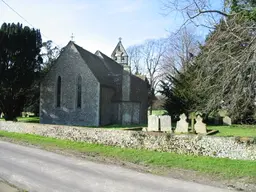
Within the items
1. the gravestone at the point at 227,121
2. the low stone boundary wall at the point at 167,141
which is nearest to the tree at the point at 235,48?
the low stone boundary wall at the point at 167,141

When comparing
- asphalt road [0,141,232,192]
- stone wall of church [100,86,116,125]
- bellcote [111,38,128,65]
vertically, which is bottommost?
asphalt road [0,141,232,192]

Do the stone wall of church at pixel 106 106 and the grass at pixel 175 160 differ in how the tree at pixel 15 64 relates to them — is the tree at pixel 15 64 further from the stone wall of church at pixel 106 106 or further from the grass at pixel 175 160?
the grass at pixel 175 160

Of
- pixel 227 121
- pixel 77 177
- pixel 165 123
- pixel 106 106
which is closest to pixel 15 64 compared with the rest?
pixel 106 106

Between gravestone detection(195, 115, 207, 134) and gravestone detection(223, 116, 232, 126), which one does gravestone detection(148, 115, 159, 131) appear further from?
gravestone detection(223, 116, 232, 126)

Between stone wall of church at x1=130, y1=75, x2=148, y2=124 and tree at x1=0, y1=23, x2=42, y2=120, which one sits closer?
tree at x1=0, y1=23, x2=42, y2=120

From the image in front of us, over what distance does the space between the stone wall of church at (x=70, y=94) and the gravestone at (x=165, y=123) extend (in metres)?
11.4

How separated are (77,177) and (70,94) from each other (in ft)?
74.0

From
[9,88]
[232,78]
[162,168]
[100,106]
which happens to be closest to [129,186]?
[162,168]

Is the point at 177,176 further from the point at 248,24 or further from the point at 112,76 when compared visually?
the point at 112,76

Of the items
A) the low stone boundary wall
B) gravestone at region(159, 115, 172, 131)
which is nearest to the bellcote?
gravestone at region(159, 115, 172, 131)

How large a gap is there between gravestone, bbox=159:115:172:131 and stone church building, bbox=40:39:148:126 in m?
11.4

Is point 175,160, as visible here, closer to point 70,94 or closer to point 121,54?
point 70,94

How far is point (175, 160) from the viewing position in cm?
1112

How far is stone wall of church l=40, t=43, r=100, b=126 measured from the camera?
1124 inches
